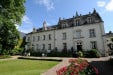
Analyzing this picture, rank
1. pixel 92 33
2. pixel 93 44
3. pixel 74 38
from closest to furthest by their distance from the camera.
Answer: pixel 93 44 < pixel 92 33 < pixel 74 38

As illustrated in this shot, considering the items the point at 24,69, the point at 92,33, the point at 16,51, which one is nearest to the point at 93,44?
the point at 92,33

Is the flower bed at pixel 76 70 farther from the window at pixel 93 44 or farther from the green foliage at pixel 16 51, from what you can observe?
the green foliage at pixel 16 51

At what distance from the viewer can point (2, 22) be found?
1789 cm

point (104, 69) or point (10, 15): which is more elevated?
point (10, 15)

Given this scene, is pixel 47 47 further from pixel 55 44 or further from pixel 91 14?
pixel 91 14

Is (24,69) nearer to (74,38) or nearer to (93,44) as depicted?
(93,44)

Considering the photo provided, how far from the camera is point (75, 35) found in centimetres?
3125

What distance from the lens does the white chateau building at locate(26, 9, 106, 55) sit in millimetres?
27663


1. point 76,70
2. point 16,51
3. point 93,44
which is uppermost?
point 93,44

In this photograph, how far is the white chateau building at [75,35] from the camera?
2766 cm

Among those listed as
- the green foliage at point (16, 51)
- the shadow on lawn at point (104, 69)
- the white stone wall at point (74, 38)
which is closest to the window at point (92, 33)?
the white stone wall at point (74, 38)

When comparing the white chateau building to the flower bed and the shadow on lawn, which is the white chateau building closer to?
the shadow on lawn

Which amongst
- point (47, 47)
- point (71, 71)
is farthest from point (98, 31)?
point (71, 71)

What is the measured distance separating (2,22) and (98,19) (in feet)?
Result: 67.4
